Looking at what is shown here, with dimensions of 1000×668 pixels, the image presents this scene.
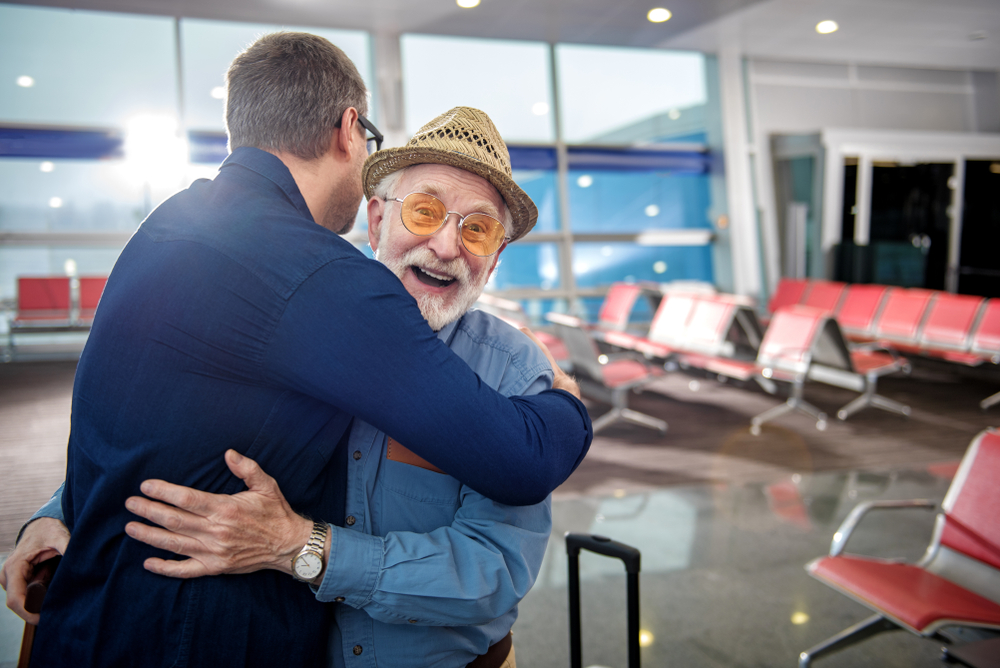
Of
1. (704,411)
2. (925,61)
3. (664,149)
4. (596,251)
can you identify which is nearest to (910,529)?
(704,411)

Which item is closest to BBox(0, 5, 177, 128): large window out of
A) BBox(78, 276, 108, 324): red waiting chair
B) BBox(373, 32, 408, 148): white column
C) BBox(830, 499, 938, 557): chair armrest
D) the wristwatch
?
BBox(373, 32, 408, 148): white column

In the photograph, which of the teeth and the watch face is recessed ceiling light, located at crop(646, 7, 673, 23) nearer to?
the teeth

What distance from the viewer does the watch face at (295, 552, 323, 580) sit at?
870 millimetres

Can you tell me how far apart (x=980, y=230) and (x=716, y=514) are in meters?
9.39

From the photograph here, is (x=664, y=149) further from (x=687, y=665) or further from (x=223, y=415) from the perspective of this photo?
(x=223, y=415)

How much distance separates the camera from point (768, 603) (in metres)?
2.60

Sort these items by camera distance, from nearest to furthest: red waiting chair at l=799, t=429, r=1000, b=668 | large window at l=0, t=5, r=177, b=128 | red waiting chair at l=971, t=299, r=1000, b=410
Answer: red waiting chair at l=799, t=429, r=1000, b=668 → red waiting chair at l=971, t=299, r=1000, b=410 → large window at l=0, t=5, r=177, b=128

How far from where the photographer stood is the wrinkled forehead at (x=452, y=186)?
1.12 meters

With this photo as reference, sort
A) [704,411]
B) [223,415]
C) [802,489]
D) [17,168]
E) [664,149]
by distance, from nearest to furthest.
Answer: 1. [223,415]
2. [802,489]
3. [704,411]
4. [17,168]
5. [664,149]

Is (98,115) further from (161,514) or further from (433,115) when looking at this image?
(161,514)

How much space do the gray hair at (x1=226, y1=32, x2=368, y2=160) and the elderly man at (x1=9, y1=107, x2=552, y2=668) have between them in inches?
5.0

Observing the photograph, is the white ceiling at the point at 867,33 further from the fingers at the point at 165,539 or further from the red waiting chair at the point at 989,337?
the fingers at the point at 165,539

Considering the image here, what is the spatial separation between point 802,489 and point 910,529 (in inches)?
25.5

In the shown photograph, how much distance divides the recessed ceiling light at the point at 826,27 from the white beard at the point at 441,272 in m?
8.96
